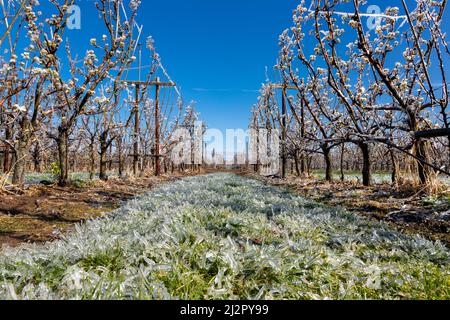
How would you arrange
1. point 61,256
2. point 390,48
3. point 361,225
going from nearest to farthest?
point 61,256 → point 361,225 → point 390,48

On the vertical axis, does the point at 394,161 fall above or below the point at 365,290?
above

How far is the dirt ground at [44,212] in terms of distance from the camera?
4973 mm

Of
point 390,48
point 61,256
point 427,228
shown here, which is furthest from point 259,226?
point 390,48

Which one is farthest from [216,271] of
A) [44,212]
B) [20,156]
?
[20,156]

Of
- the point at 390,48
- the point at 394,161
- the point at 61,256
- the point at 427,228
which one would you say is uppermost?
the point at 390,48

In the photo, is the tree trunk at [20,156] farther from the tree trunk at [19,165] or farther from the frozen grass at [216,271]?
the frozen grass at [216,271]

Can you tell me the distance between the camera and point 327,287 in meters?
2.48

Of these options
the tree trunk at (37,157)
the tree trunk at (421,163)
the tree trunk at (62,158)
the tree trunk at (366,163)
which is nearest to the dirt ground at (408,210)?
the tree trunk at (421,163)

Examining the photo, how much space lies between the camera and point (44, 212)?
6.68 meters

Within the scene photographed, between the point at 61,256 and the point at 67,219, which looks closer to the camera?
the point at 61,256

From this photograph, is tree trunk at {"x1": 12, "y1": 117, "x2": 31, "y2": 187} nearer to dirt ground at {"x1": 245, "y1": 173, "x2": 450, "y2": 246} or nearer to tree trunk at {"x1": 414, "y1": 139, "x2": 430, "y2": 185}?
dirt ground at {"x1": 245, "y1": 173, "x2": 450, "y2": 246}

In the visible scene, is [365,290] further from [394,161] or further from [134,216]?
[394,161]

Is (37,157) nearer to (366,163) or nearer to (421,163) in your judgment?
(366,163)
